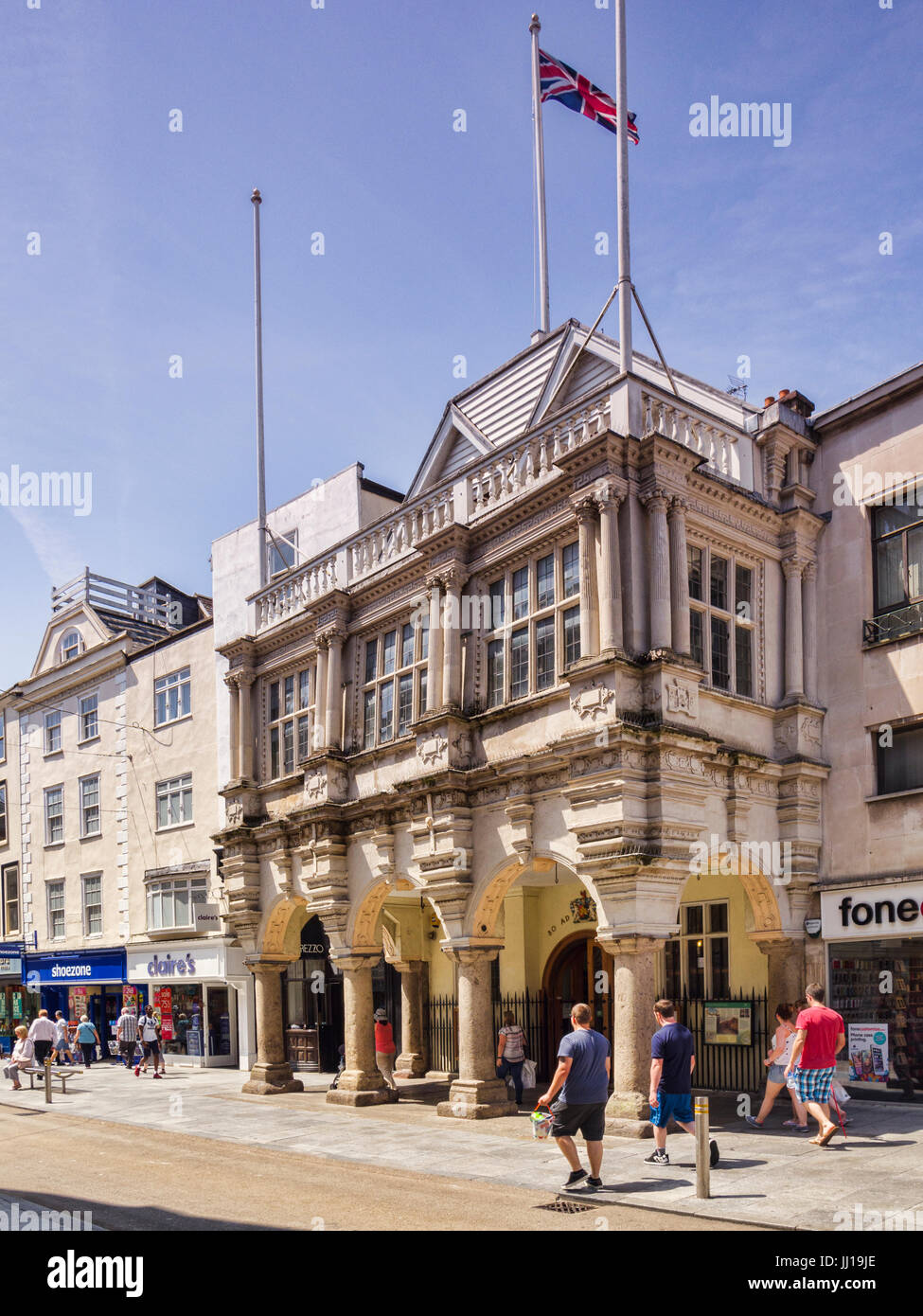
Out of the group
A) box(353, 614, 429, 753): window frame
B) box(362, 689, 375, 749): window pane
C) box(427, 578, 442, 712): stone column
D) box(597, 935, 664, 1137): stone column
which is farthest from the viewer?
box(362, 689, 375, 749): window pane

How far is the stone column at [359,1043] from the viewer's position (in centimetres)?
1992

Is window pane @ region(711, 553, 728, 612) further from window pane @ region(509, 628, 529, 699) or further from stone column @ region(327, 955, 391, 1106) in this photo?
stone column @ region(327, 955, 391, 1106)

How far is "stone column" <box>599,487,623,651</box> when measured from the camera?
625 inches

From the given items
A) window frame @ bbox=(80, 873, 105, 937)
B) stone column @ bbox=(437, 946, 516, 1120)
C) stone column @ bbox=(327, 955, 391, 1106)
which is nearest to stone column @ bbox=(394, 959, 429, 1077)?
stone column @ bbox=(327, 955, 391, 1106)

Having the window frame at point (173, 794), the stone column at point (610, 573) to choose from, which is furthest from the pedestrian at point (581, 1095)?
the window frame at point (173, 794)

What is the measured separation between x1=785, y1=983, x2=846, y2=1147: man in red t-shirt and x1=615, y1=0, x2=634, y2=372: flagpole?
8.90 metres

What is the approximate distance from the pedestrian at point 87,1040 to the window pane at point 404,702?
16632 millimetres

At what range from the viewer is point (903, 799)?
1667 centimetres

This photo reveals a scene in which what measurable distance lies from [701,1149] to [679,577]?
26.4 ft

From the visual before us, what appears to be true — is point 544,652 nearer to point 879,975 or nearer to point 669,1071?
point 879,975

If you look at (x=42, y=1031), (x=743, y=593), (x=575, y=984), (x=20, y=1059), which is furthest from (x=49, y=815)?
(x=743, y=593)

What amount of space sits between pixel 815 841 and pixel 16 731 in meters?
29.2

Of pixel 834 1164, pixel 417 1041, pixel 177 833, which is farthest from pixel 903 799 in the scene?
pixel 177 833

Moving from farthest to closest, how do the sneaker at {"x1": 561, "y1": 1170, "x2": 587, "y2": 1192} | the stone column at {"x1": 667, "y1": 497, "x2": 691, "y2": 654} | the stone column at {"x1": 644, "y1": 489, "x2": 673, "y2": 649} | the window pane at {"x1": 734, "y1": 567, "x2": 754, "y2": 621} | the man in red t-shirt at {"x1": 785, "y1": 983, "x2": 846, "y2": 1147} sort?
the window pane at {"x1": 734, "y1": 567, "x2": 754, "y2": 621} → the stone column at {"x1": 667, "y1": 497, "x2": 691, "y2": 654} → the stone column at {"x1": 644, "y1": 489, "x2": 673, "y2": 649} → the man in red t-shirt at {"x1": 785, "y1": 983, "x2": 846, "y2": 1147} → the sneaker at {"x1": 561, "y1": 1170, "x2": 587, "y2": 1192}
